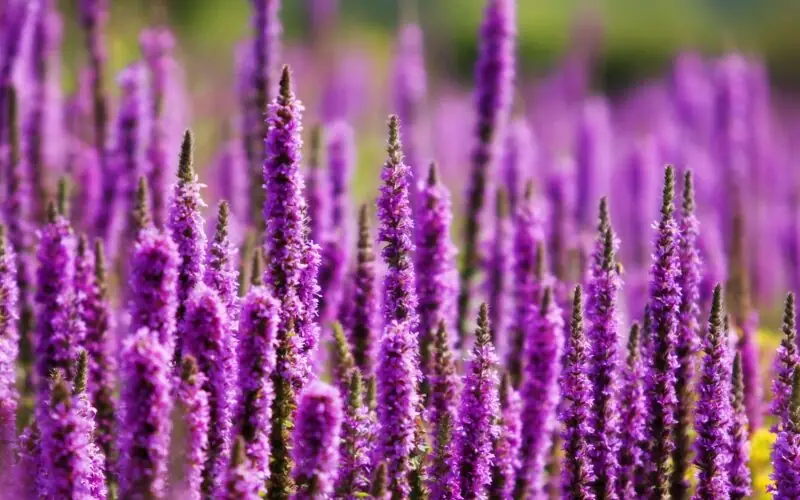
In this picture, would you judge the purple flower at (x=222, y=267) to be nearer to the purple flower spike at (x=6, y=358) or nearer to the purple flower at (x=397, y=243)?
the purple flower at (x=397, y=243)

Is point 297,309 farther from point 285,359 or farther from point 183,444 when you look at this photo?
point 183,444

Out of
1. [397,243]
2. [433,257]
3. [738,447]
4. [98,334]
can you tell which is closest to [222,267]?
[397,243]

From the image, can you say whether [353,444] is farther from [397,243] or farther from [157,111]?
[157,111]

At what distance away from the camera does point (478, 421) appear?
511 centimetres

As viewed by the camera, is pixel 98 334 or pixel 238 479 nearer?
pixel 238 479

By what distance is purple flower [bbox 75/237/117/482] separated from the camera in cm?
617

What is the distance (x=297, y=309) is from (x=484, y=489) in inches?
47.4

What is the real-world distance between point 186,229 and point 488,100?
17.7 ft

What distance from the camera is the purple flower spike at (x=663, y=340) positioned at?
5.36 metres

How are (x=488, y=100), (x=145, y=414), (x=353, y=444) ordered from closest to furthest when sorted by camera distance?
(x=145, y=414), (x=353, y=444), (x=488, y=100)

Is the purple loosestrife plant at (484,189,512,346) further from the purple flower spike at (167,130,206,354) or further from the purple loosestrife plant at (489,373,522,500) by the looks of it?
the purple flower spike at (167,130,206,354)

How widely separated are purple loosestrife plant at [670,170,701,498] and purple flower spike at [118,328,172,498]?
8.94ft

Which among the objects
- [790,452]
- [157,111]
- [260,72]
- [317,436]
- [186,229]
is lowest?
[317,436]

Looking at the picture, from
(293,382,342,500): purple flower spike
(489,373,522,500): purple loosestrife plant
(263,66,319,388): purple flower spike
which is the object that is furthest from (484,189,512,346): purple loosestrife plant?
(293,382,342,500): purple flower spike
